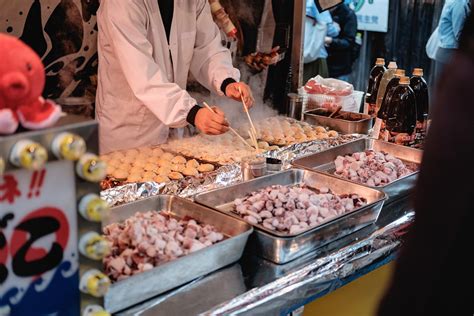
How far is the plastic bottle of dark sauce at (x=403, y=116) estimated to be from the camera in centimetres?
286

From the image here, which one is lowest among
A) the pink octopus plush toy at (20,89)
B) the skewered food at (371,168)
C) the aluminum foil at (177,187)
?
the aluminum foil at (177,187)

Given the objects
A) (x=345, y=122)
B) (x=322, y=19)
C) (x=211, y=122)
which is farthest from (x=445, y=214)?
(x=322, y=19)

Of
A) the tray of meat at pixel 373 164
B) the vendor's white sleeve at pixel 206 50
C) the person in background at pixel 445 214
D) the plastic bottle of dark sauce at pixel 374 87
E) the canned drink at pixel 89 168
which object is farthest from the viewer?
the plastic bottle of dark sauce at pixel 374 87

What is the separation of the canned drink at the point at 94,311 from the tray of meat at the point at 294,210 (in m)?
0.56

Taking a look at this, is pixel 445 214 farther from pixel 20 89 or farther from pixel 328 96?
pixel 328 96

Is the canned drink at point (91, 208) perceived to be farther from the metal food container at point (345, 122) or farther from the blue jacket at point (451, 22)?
the blue jacket at point (451, 22)

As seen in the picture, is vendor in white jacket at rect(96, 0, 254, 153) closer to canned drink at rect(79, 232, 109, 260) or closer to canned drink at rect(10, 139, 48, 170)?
canned drink at rect(79, 232, 109, 260)

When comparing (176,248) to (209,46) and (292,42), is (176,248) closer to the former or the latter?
(209,46)

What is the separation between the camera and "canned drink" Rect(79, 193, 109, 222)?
1.27 metres

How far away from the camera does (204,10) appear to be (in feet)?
10.6

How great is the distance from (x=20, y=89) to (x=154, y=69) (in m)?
1.64

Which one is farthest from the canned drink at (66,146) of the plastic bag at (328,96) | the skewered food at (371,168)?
the plastic bag at (328,96)

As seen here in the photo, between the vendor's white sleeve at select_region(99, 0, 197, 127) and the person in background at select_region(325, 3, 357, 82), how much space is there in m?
4.23

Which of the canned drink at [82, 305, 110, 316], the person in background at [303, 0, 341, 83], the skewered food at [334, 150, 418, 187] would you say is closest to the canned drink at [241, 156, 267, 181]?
the skewered food at [334, 150, 418, 187]
